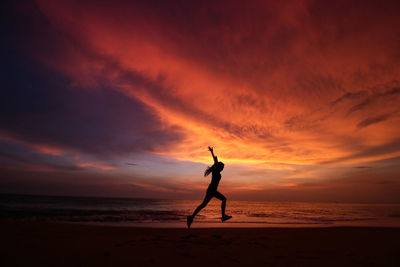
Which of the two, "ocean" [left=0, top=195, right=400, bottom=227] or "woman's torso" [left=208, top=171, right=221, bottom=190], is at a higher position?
"woman's torso" [left=208, top=171, right=221, bottom=190]

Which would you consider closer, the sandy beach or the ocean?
the sandy beach

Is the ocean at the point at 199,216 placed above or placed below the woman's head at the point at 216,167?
Result: below

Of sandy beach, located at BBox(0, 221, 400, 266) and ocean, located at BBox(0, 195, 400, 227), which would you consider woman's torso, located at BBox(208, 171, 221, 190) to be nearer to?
sandy beach, located at BBox(0, 221, 400, 266)

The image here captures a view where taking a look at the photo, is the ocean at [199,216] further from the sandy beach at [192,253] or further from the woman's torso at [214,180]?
the sandy beach at [192,253]

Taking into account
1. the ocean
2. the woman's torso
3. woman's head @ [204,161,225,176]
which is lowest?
the ocean

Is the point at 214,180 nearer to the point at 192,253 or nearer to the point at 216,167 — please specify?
the point at 216,167

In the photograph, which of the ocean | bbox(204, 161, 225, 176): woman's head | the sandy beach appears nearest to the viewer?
the sandy beach

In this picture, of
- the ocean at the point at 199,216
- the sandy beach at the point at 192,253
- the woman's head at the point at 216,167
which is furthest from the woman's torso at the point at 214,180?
the ocean at the point at 199,216

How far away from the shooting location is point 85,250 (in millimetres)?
6188

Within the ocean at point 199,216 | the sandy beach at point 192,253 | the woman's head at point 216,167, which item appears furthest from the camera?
the ocean at point 199,216

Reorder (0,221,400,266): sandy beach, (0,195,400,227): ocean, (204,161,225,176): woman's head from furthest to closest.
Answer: (0,195,400,227): ocean, (204,161,225,176): woman's head, (0,221,400,266): sandy beach

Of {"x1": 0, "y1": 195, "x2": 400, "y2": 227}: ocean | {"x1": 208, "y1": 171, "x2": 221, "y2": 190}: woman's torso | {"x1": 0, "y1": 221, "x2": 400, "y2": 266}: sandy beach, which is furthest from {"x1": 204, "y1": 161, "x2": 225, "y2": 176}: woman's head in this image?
{"x1": 0, "y1": 195, "x2": 400, "y2": 227}: ocean

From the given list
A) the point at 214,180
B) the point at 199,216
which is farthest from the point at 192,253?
the point at 199,216

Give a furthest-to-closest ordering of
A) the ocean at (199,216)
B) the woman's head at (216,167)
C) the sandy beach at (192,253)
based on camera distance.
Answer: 1. the ocean at (199,216)
2. the woman's head at (216,167)
3. the sandy beach at (192,253)
